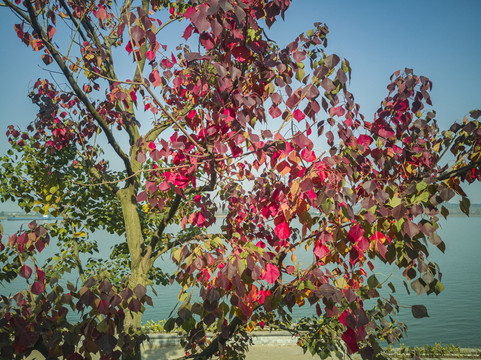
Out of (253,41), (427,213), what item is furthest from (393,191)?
(253,41)

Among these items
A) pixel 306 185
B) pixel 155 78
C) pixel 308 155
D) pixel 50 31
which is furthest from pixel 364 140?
pixel 50 31

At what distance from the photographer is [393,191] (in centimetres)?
186

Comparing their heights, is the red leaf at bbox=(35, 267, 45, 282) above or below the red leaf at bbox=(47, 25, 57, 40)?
below

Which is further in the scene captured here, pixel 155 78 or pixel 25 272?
pixel 155 78

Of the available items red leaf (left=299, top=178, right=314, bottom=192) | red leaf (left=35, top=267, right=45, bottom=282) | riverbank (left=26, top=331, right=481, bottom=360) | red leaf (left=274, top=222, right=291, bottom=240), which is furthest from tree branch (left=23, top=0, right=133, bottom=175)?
riverbank (left=26, top=331, right=481, bottom=360)

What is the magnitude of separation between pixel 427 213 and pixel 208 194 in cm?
297

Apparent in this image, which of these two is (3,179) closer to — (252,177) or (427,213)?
(252,177)

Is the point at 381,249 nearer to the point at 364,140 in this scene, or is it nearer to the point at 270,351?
the point at 364,140

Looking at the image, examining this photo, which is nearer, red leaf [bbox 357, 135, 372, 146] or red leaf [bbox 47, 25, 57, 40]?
red leaf [bbox 357, 135, 372, 146]

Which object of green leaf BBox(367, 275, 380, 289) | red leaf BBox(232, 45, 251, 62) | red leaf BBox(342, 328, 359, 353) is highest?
red leaf BBox(232, 45, 251, 62)

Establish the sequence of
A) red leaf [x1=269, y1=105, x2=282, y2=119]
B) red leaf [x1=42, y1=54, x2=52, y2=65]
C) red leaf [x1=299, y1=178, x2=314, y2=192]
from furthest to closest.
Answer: red leaf [x1=42, y1=54, x2=52, y2=65], red leaf [x1=269, y1=105, x2=282, y2=119], red leaf [x1=299, y1=178, x2=314, y2=192]

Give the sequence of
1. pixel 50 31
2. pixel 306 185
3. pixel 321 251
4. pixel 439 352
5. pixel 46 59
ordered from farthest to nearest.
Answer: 1. pixel 439 352
2. pixel 46 59
3. pixel 50 31
4. pixel 321 251
5. pixel 306 185

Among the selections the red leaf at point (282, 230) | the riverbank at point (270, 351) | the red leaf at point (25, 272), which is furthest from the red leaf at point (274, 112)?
the riverbank at point (270, 351)

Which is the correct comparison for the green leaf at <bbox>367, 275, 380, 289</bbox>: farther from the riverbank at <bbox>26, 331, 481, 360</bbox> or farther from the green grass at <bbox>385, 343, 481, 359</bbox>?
the green grass at <bbox>385, 343, 481, 359</bbox>
